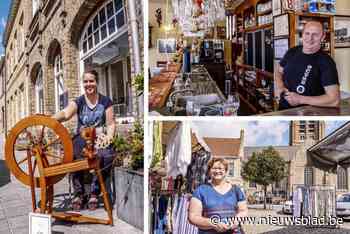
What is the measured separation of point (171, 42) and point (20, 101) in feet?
4.69

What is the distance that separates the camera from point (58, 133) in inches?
110

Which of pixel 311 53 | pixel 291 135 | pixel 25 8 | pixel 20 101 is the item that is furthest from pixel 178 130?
pixel 25 8

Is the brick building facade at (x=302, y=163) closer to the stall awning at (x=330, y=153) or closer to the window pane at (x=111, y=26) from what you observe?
the stall awning at (x=330, y=153)

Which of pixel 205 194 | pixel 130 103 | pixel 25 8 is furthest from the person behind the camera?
pixel 25 8

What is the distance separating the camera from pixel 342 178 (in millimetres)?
2219

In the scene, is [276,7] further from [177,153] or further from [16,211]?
[16,211]

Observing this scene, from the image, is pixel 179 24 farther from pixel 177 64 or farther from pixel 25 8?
pixel 25 8

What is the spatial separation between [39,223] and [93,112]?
0.83 m

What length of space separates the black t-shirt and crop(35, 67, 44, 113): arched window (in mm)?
1753

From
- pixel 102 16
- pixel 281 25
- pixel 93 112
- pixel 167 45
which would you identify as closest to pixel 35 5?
pixel 102 16

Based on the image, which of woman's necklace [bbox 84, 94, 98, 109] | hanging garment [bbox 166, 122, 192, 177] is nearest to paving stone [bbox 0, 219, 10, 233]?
woman's necklace [bbox 84, 94, 98, 109]

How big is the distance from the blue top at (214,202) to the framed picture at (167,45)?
0.79m

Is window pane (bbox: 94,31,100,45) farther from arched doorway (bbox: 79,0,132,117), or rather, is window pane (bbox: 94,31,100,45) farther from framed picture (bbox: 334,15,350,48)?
framed picture (bbox: 334,15,350,48)

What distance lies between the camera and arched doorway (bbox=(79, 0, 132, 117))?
2.75 m
